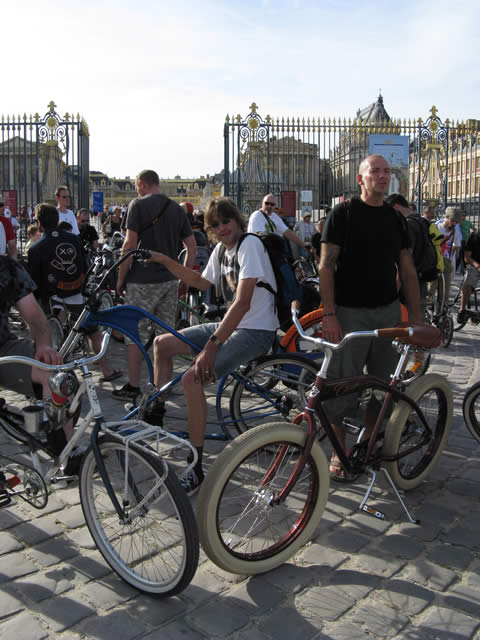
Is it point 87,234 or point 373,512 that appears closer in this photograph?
point 373,512

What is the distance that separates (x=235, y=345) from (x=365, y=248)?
3.13ft

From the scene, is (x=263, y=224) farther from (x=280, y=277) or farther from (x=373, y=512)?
(x=373, y=512)

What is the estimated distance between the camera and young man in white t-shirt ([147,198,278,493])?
11.3 feet

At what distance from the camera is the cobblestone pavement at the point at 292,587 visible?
244 cm

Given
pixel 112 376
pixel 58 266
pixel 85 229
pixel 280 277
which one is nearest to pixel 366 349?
pixel 280 277

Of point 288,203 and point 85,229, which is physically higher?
point 288,203

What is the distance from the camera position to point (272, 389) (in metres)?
4.23

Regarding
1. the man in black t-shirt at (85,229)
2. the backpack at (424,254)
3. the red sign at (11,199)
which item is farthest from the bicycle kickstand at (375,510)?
the red sign at (11,199)

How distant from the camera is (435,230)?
712 centimetres

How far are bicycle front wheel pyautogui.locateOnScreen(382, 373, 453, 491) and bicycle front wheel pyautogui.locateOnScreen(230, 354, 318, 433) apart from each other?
2.36 feet

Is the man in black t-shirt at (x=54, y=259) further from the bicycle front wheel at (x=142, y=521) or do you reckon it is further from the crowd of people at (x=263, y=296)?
the bicycle front wheel at (x=142, y=521)

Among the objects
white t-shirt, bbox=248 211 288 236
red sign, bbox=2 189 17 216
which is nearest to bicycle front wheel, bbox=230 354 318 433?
white t-shirt, bbox=248 211 288 236

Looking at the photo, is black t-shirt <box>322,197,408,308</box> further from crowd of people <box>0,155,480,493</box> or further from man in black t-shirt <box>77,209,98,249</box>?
man in black t-shirt <box>77,209,98,249</box>

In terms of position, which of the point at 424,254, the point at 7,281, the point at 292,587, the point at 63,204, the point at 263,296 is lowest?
the point at 292,587
